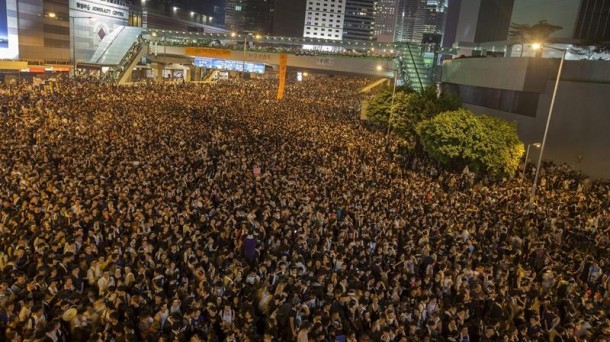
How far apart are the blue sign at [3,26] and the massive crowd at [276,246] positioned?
36.0 meters

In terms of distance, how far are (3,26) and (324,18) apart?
140230mm

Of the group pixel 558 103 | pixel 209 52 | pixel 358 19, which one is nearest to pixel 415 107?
pixel 558 103

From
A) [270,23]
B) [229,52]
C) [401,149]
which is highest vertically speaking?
[270,23]

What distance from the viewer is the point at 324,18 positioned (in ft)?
583

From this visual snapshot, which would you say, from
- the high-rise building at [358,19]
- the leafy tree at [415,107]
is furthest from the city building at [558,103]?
the high-rise building at [358,19]

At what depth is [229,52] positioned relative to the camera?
41.9 metres

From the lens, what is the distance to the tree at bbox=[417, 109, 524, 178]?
1942cm

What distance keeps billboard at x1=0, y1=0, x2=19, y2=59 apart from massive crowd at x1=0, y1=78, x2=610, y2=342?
36161mm

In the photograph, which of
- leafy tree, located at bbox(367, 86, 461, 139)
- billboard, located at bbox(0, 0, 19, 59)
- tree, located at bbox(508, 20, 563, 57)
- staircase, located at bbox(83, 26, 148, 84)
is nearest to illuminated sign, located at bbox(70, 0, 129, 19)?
staircase, located at bbox(83, 26, 148, 84)

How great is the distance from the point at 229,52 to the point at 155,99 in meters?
9.98

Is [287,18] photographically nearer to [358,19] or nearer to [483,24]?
[358,19]

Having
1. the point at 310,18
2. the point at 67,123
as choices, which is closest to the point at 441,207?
the point at 67,123

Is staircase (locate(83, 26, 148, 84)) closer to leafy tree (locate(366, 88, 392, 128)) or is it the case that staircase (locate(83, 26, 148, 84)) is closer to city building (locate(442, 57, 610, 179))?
leafy tree (locate(366, 88, 392, 128))

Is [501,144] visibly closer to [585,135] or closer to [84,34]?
[585,135]
